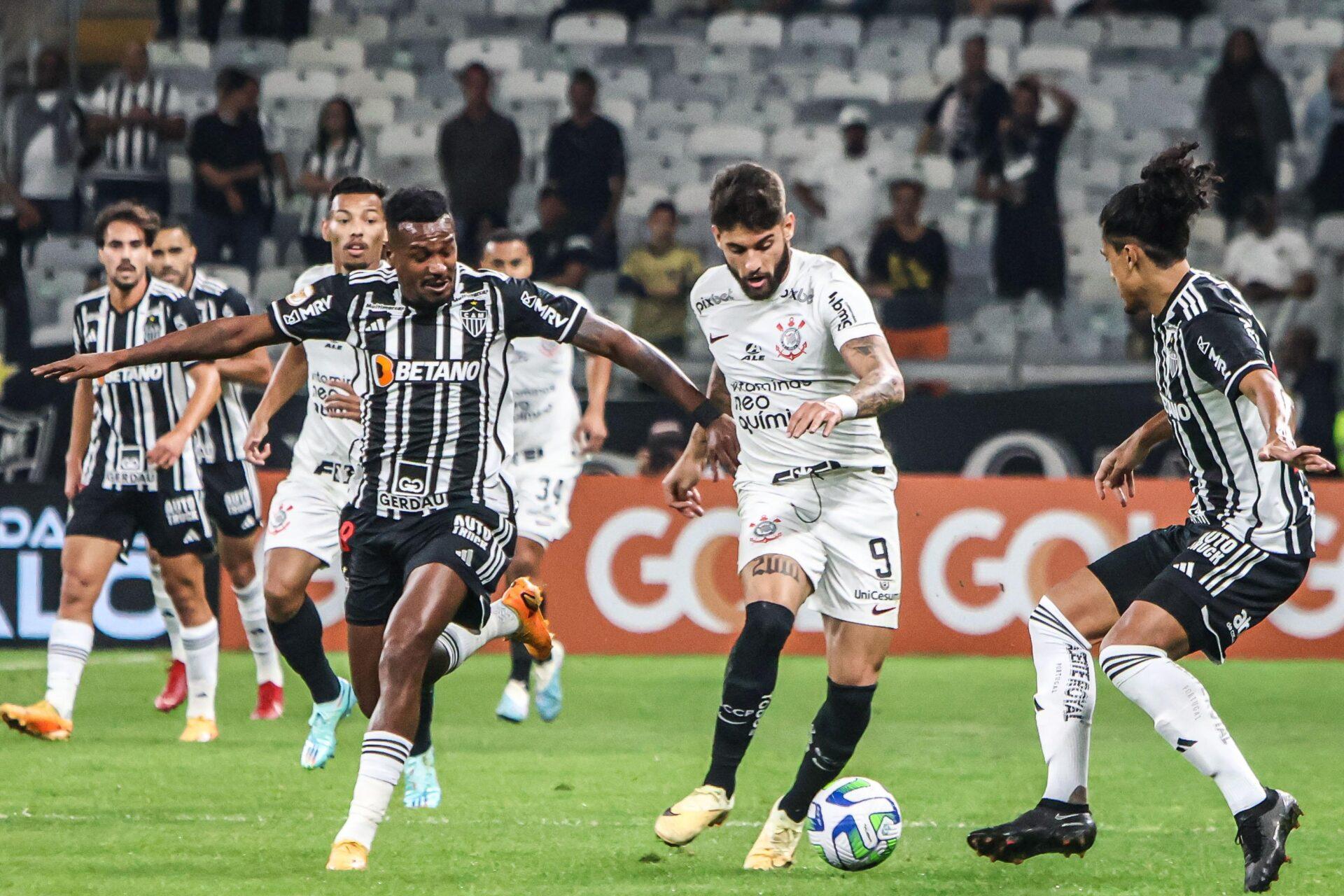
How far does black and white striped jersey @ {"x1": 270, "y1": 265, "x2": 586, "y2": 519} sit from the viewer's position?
5.82 meters

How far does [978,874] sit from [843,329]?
173 cm

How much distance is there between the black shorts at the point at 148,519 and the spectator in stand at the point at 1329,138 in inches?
449

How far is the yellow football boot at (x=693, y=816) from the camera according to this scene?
5.46 m

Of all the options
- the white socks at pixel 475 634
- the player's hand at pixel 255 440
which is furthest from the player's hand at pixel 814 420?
the player's hand at pixel 255 440

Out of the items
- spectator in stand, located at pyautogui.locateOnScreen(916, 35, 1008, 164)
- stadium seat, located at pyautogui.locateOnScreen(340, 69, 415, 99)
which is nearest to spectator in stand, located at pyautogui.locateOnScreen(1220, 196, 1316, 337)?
spectator in stand, located at pyautogui.locateOnScreen(916, 35, 1008, 164)

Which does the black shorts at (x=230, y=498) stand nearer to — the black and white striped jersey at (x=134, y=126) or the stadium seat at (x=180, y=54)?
the black and white striped jersey at (x=134, y=126)

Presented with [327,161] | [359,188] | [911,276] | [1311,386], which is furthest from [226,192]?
[1311,386]

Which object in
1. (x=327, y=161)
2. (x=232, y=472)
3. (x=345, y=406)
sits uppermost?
(x=327, y=161)

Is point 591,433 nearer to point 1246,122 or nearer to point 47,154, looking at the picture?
point 47,154

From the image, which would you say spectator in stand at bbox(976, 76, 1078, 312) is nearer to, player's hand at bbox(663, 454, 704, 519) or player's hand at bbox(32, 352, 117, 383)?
player's hand at bbox(663, 454, 704, 519)

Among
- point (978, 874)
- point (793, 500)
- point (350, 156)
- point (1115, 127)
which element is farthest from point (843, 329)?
point (1115, 127)

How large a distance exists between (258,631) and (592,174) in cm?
764

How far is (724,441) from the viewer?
5.76 metres

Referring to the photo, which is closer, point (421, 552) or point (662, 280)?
point (421, 552)
